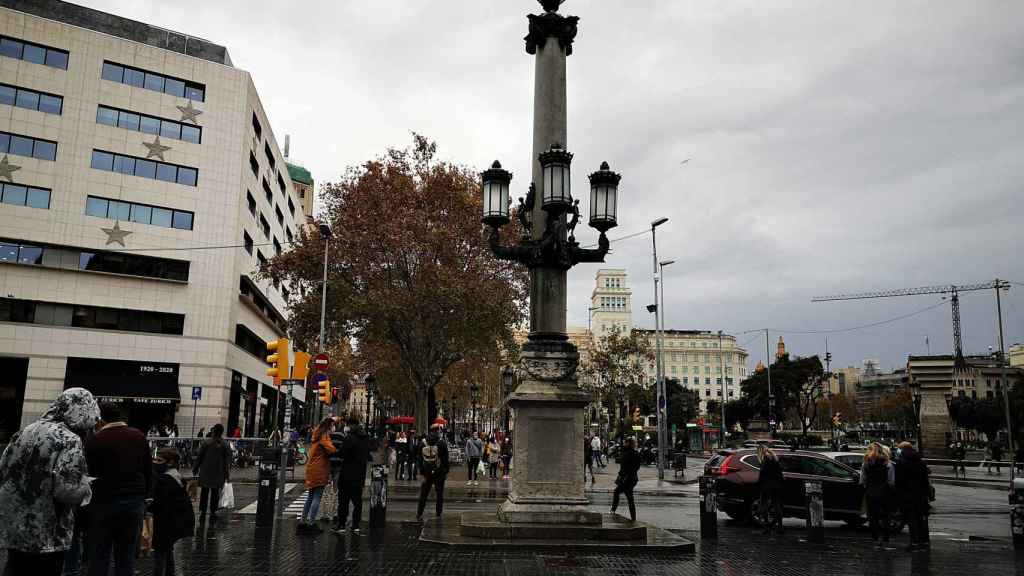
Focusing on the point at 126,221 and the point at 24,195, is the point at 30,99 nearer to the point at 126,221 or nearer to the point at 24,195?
the point at 24,195

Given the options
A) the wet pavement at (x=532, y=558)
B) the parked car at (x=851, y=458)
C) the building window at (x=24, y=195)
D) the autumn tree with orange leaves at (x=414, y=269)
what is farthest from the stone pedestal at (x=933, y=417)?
the building window at (x=24, y=195)

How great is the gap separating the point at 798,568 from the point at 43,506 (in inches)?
364

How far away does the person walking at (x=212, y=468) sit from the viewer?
13648mm

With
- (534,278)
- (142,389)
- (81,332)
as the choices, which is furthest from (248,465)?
(534,278)

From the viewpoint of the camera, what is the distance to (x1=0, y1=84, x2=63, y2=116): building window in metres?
36.5

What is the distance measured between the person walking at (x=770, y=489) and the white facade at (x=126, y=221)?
33123 millimetres

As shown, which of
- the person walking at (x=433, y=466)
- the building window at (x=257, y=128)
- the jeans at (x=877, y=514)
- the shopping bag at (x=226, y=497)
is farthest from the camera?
the building window at (x=257, y=128)

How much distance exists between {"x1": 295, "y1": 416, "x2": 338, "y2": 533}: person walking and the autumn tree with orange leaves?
47.3 feet

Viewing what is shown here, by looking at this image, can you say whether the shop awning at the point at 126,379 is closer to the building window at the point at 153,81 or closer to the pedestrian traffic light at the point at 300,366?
the building window at the point at 153,81

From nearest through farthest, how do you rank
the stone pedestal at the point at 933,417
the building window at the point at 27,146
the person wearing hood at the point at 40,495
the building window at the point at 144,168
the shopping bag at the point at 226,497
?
1. the person wearing hood at the point at 40,495
2. the shopping bag at the point at 226,497
3. the building window at the point at 27,146
4. the building window at the point at 144,168
5. the stone pedestal at the point at 933,417

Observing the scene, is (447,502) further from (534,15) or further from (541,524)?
(534,15)

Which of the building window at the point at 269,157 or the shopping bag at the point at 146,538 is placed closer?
the shopping bag at the point at 146,538

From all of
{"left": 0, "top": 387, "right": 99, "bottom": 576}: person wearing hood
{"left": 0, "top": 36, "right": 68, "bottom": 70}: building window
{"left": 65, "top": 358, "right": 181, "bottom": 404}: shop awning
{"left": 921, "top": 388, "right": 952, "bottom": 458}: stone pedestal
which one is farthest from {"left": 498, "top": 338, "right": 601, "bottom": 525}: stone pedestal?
{"left": 921, "top": 388, "right": 952, "bottom": 458}: stone pedestal

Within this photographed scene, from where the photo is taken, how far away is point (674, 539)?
1131cm
